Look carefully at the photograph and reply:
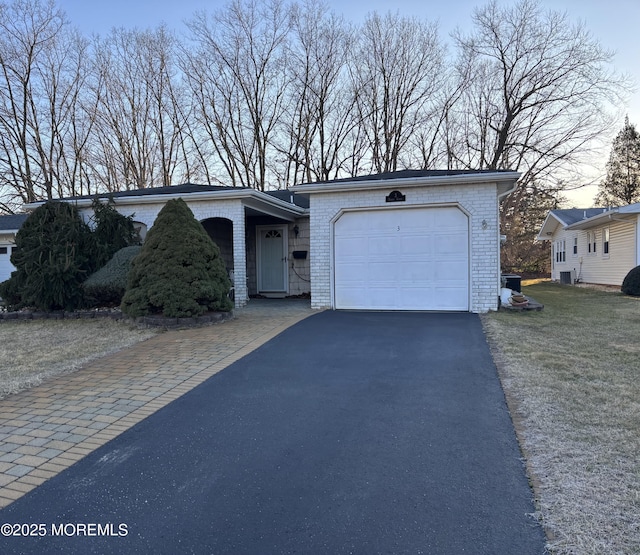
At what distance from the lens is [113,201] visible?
11.3 m

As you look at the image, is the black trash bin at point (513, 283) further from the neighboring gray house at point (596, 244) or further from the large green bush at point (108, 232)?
the large green bush at point (108, 232)

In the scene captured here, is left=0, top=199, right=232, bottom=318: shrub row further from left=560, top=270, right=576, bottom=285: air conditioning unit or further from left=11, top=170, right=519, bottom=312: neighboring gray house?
left=560, top=270, right=576, bottom=285: air conditioning unit

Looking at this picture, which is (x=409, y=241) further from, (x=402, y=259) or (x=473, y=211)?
(x=473, y=211)

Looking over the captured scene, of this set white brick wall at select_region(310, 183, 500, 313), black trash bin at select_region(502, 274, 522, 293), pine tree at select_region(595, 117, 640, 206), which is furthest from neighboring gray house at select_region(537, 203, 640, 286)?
pine tree at select_region(595, 117, 640, 206)

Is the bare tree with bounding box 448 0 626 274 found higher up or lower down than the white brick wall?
higher up

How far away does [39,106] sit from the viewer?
83.1ft

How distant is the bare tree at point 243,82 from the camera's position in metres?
24.5

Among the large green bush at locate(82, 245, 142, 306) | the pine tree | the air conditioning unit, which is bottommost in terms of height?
the air conditioning unit

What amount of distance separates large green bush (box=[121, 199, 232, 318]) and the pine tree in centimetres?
3424

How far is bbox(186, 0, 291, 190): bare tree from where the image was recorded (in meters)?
24.5

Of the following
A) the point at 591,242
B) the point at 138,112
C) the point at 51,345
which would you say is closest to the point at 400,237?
the point at 51,345

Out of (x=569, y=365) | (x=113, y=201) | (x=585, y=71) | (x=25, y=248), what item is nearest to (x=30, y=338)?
(x=25, y=248)

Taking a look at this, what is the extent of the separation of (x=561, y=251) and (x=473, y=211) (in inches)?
750

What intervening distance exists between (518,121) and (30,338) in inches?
960
